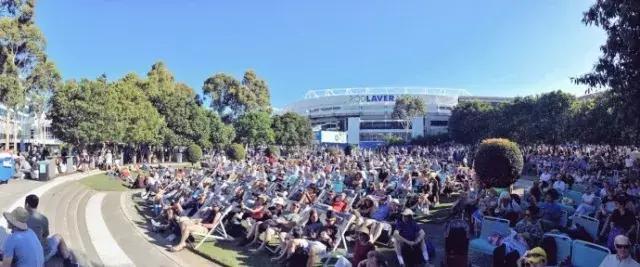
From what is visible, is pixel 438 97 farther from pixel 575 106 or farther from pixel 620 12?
pixel 620 12

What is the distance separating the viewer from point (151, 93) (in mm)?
43406

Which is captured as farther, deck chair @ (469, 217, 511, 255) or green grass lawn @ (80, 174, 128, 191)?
green grass lawn @ (80, 174, 128, 191)

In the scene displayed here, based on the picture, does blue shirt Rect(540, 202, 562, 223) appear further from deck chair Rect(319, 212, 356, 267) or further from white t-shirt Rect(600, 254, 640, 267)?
white t-shirt Rect(600, 254, 640, 267)

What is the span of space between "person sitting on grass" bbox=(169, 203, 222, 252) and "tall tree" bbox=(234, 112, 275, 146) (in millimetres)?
42617

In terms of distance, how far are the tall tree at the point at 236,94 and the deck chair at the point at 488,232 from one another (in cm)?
5452

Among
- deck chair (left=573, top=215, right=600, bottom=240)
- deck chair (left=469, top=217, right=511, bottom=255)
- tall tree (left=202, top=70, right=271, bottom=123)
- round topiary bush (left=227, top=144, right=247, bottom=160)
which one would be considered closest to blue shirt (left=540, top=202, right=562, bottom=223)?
Result: deck chair (left=573, top=215, right=600, bottom=240)

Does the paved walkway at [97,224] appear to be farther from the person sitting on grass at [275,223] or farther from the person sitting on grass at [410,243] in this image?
the person sitting on grass at [410,243]

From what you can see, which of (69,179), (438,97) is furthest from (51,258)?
(438,97)

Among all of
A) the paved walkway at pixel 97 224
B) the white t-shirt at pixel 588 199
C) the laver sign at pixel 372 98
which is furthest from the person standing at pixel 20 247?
the laver sign at pixel 372 98

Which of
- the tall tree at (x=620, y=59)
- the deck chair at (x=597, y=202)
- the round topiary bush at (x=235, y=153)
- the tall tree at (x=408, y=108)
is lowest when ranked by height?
the deck chair at (x=597, y=202)

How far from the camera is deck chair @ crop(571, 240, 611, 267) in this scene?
618cm

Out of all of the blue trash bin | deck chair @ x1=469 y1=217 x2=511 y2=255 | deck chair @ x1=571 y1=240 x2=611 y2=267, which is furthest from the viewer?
the blue trash bin

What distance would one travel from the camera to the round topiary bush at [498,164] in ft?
51.4

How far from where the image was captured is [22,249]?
4816 mm
